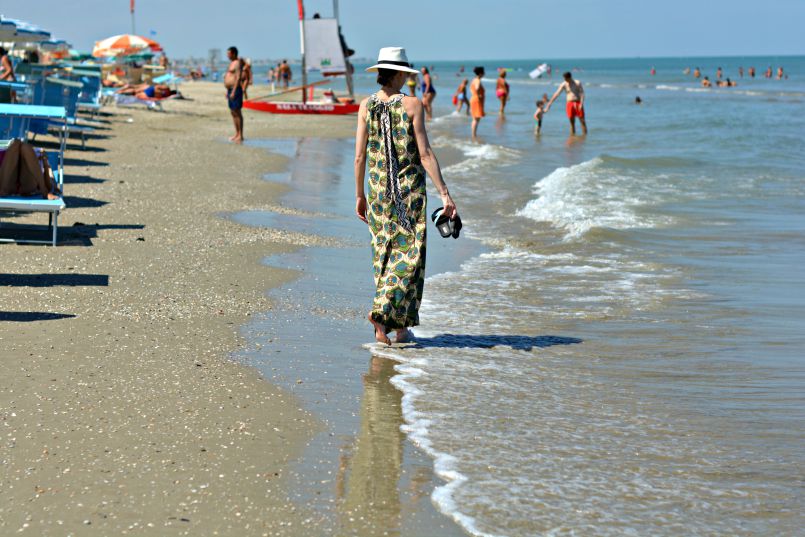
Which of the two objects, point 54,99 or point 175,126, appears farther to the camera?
point 175,126

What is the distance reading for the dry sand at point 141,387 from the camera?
12.3 ft

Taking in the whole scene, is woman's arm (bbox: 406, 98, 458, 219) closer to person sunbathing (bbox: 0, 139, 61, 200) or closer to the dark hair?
the dark hair

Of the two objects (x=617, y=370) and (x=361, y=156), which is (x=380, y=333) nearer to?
(x=361, y=156)

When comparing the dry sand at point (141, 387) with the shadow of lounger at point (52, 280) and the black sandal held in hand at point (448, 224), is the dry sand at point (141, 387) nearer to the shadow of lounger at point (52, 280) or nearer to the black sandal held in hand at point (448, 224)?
the shadow of lounger at point (52, 280)

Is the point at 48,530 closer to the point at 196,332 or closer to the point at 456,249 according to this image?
the point at 196,332

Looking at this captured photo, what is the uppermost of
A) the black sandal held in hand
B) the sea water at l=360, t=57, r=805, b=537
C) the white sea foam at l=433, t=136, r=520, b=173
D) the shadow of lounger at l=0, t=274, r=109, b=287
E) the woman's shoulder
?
the woman's shoulder

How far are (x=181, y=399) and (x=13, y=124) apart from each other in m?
7.56

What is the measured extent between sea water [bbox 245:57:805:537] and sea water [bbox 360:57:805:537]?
0.04 feet

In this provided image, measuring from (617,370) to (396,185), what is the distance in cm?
156

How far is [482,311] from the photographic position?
732cm

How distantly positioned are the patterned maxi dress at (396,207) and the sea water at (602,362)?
0.34 meters

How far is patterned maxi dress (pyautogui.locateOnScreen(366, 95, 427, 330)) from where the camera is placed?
599 centimetres

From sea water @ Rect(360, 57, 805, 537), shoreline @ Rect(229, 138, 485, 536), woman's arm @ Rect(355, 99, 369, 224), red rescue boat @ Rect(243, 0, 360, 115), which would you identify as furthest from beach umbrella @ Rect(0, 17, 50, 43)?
woman's arm @ Rect(355, 99, 369, 224)

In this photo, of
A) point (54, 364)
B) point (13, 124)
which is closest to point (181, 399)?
point (54, 364)
